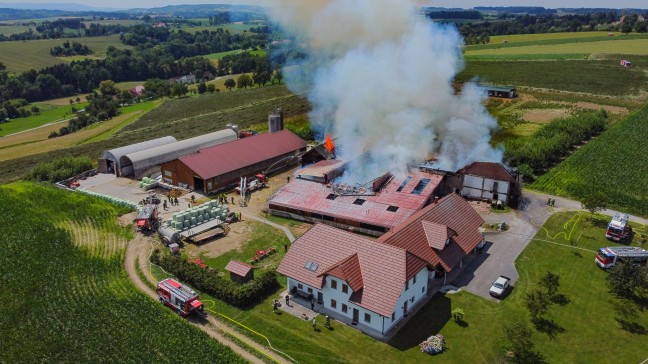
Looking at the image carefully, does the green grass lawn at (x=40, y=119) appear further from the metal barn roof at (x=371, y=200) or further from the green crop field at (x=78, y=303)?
the metal barn roof at (x=371, y=200)

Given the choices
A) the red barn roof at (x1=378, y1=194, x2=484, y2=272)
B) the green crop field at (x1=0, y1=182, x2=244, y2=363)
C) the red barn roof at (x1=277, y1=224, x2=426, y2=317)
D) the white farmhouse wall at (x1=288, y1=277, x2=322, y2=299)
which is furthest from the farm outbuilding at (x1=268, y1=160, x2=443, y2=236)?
the green crop field at (x1=0, y1=182, x2=244, y2=363)

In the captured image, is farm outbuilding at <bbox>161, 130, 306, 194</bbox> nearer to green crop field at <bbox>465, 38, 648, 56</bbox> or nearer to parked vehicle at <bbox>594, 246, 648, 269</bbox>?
parked vehicle at <bbox>594, 246, 648, 269</bbox>

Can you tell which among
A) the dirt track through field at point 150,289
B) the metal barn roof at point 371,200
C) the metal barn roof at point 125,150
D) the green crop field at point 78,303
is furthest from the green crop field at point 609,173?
the metal barn roof at point 125,150

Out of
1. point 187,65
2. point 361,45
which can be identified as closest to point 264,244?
point 361,45

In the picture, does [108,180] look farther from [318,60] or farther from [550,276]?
[550,276]

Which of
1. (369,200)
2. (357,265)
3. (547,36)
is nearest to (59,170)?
(369,200)

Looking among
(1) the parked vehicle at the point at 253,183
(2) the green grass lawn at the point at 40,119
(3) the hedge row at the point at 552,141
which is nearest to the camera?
(1) the parked vehicle at the point at 253,183
